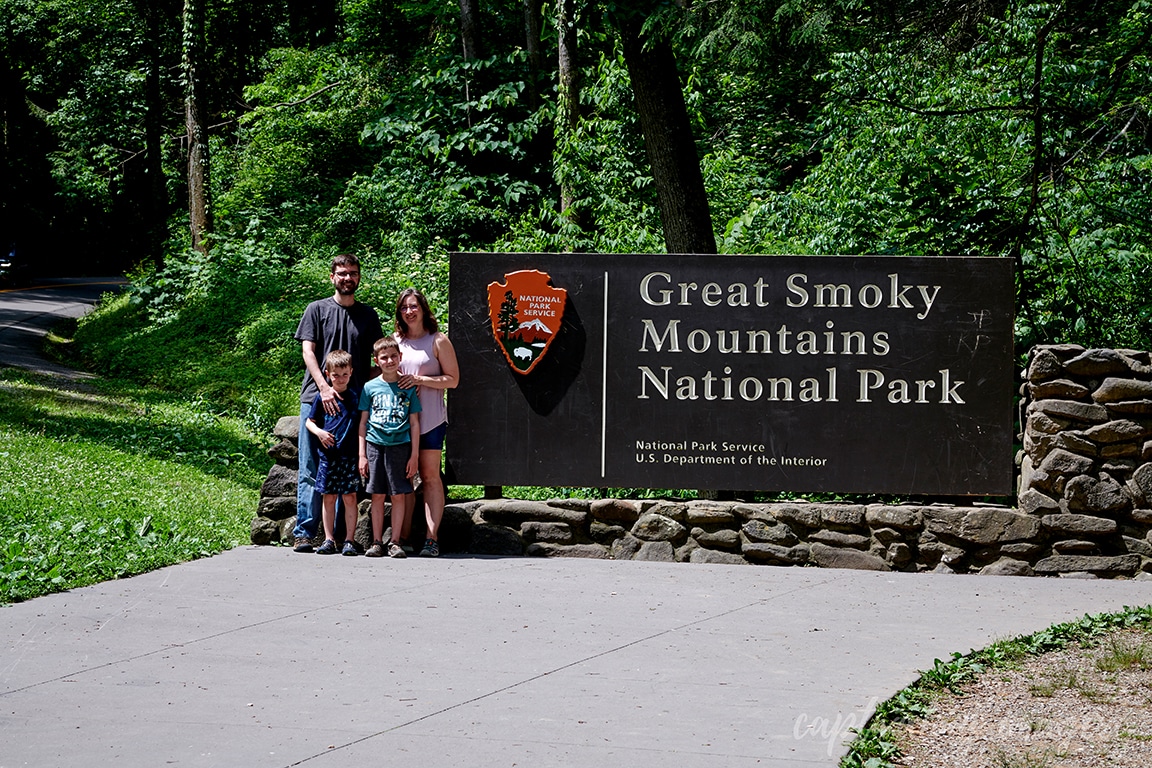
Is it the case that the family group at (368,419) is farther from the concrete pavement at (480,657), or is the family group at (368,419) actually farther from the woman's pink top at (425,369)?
the concrete pavement at (480,657)

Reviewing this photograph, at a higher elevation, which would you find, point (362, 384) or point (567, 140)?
point (567, 140)

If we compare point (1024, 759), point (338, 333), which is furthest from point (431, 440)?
point (1024, 759)

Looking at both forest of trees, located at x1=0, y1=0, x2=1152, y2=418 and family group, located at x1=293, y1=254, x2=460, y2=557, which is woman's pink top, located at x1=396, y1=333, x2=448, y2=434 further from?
forest of trees, located at x1=0, y1=0, x2=1152, y2=418

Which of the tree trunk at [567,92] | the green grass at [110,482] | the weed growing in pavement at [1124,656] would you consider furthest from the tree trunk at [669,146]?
the tree trunk at [567,92]

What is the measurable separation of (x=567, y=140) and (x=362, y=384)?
8.99 m

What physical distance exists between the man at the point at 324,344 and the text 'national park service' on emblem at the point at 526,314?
919mm

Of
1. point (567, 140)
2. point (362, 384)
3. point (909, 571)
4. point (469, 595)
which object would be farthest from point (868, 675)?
point (567, 140)

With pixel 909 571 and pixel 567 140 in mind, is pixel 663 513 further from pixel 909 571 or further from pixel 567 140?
pixel 567 140

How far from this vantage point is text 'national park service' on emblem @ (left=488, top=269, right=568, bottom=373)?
9172mm

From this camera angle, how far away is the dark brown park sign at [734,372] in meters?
8.81

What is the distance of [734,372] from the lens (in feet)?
29.7

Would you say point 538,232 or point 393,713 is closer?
point 393,713

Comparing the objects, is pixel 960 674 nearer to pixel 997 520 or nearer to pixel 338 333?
pixel 997 520

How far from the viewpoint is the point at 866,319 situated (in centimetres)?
893
